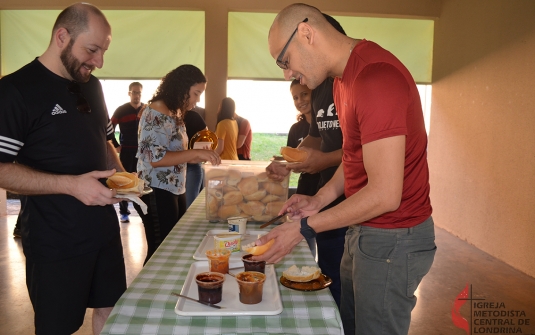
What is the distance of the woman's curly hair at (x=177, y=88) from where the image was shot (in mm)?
2842

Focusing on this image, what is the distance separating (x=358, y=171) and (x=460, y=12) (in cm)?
478

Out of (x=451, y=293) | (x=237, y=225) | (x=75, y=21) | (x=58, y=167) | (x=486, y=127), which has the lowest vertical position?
(x=451, y=293)

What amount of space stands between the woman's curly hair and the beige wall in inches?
122

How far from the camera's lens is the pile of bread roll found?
221 centimetres

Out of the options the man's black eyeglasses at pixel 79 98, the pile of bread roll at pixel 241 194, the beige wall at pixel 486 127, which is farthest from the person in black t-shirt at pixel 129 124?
the beige wall at pixel 486 127

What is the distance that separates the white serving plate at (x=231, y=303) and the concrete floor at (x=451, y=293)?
183 centimetres

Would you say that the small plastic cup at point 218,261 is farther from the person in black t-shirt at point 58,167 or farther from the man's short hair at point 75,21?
the man's short hair at point 75,21

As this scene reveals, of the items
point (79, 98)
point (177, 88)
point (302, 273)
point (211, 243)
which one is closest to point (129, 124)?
point (177, 88)

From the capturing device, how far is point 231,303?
1.27 metres

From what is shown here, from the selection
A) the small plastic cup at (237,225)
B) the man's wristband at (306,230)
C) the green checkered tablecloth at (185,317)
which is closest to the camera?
the green checkered tablecloth at (185,317)

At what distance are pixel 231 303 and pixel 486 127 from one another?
428 cm

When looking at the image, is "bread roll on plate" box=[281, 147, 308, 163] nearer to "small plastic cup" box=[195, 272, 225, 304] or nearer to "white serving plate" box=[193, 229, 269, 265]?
"white serving plate" box=[193, 229, 269, 265]

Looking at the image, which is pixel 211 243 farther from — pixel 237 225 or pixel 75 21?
pixel 75 21

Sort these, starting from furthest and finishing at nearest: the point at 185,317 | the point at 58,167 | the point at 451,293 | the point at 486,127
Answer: the point at 486,127, the point at 451,293, the point at 58,167, the point at 185,317
